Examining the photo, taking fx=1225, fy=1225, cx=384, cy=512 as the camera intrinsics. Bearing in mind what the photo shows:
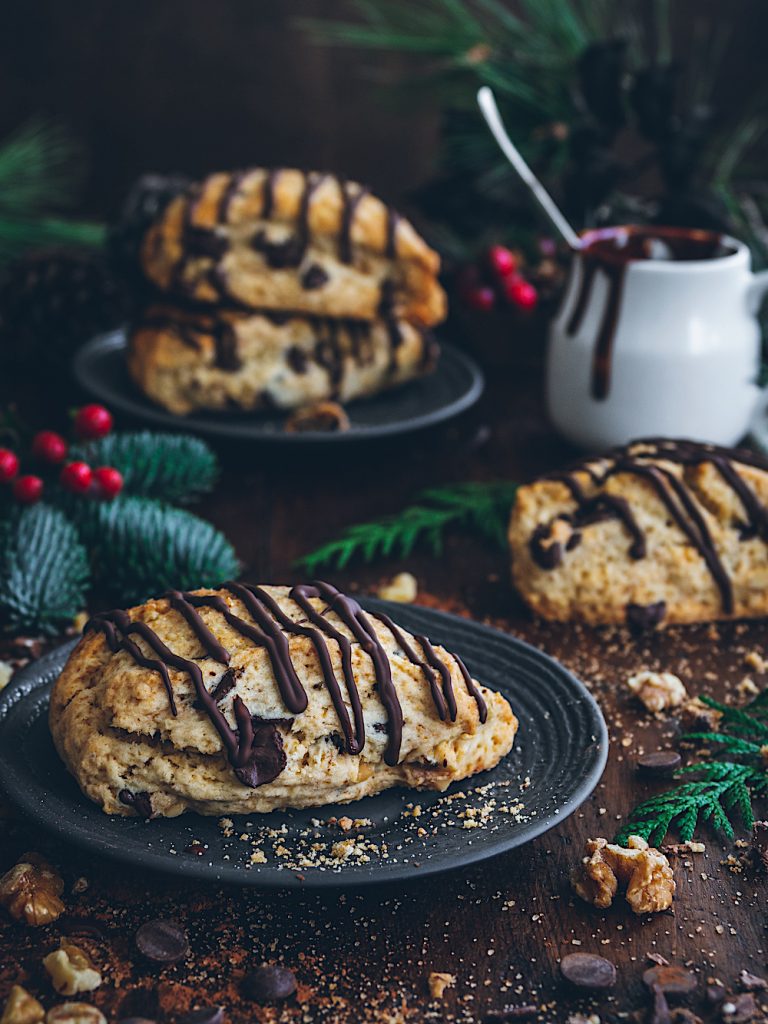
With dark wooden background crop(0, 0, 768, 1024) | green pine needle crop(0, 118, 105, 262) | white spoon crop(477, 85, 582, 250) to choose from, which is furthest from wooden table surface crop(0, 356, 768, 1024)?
green pine needle crop(0, 118, 105, 262)

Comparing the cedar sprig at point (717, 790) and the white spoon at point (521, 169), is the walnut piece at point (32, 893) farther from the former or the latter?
the white spoon at point (521, 169)

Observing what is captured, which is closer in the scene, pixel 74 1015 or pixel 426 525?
pixel 74 1015

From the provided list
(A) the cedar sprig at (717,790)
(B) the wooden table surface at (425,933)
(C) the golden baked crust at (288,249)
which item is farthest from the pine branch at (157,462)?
(A) the cedar sprig at (717,790)

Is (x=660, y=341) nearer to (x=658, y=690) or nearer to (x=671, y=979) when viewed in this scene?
(x=658, y=690)

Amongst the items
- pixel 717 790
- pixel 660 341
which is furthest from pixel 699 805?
pixel 660 341

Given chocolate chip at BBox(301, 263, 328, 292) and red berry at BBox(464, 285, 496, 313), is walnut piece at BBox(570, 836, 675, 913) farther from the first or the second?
red berry at BBox(464, 285, 496, 313)

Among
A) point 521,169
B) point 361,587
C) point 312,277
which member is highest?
point 521,169
